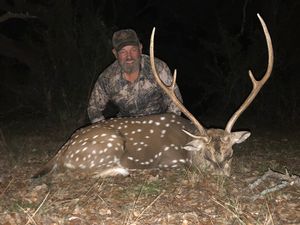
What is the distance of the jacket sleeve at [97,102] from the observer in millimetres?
5891

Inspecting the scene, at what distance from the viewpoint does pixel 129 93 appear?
595cm

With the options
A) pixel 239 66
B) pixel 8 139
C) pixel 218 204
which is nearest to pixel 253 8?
pixel 239 66

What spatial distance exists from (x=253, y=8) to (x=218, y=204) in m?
12.1

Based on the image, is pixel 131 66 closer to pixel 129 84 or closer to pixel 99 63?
pixel 129 84

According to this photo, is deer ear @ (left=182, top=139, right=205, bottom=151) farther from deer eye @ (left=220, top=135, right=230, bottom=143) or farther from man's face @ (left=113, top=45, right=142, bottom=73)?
man's face @ (left=113, top=45, right=142, bottom=73)

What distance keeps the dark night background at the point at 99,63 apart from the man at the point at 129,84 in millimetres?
2707

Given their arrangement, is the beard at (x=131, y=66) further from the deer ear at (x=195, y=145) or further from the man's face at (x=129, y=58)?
the deer ear at (x=195, y=145)

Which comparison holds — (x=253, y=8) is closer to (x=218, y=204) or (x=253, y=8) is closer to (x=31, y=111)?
(x=31, y=111)

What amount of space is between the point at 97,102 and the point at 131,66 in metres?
0.65

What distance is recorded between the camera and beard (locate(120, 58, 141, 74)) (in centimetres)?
577

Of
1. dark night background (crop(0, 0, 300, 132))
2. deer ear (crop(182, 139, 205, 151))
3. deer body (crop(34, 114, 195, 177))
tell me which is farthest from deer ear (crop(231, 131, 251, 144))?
dark night background (crop(0, 0, 300, 132))

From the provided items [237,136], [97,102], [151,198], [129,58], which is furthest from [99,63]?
[151,198]

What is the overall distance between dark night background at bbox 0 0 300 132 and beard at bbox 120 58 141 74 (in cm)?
287

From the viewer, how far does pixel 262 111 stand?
11.6 metres
